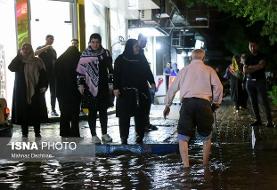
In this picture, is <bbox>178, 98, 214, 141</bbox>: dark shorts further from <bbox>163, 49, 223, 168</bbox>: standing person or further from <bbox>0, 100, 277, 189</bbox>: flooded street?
<bbox>0, 100, 277, 189</bbox>: flooded street

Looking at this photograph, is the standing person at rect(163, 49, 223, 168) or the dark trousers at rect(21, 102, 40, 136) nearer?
the standing person at rect(163, 49, 223, 168)

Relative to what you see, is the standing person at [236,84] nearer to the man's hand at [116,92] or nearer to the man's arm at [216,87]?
the man's hand at [116,92]

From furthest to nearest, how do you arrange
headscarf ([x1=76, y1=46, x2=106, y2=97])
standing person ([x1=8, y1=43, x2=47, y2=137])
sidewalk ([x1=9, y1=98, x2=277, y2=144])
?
sidewalk ([x1=9, y1=98, x2=277, y2=144]), standing person ([x1=8, y1=43, x2=47, y2=137]), headscarf ([x1=76, y1=46, x2=106, y2=97])

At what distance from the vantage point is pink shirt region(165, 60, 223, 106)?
783cm

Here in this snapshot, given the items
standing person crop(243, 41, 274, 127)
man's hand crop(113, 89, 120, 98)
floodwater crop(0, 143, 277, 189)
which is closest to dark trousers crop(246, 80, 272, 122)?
standing person crop(243, 41, 274, 127)

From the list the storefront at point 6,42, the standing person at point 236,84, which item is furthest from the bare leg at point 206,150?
the standing person at point 236,84

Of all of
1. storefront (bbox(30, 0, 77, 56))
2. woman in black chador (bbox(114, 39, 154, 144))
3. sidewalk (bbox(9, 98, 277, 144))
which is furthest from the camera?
storefront (bbox(30, 0, 77, 56))

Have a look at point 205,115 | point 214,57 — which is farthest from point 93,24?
point 214,57

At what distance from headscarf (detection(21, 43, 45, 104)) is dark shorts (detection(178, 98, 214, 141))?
131 inches

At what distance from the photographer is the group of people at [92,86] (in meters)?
9.41

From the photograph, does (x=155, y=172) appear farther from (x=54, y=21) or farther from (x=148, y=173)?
(x=54, y=21)

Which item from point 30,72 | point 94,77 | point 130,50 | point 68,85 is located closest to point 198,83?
point 130,50

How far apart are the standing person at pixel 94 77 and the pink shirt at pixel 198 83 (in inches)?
73.3

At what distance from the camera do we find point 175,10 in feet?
75.7
